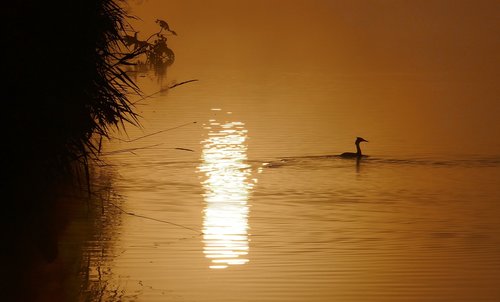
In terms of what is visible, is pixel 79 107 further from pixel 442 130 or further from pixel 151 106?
pixel 151 106

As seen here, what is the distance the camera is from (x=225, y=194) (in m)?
20.3

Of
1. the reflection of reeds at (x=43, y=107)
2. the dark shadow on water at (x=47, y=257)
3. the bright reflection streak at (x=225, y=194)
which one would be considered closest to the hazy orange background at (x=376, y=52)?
the bright reflection streak at (x=225, y=194)

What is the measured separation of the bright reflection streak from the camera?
1511cm

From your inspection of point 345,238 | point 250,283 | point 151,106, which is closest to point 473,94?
point 151,106

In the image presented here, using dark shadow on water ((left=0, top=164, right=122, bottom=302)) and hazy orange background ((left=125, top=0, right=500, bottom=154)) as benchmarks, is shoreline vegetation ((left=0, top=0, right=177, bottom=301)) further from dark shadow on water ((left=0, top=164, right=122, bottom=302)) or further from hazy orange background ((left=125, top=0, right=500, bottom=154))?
hazy orange background ((left=125, top=0, right=500, bottom=154))

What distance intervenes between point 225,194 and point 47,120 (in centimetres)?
862

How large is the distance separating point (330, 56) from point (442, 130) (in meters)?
42.8

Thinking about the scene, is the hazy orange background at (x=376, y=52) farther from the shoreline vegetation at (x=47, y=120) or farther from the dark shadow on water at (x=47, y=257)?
the shoreline vegetation at (x=47, y=120)

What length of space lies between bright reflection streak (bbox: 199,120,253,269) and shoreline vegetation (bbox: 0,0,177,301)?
1680mm

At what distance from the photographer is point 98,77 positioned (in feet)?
42.7

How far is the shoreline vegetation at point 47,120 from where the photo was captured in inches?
456

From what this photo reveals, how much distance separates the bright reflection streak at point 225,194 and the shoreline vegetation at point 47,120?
1680mm

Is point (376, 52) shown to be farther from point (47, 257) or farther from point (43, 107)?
point (43, 107)

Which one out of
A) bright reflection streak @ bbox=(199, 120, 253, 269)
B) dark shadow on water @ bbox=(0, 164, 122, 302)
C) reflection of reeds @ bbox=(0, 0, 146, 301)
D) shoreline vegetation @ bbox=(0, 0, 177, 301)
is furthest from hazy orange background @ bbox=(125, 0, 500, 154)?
reflection of reeds @ bbox=(0, 0, 146, 301)
